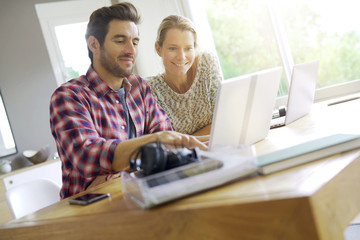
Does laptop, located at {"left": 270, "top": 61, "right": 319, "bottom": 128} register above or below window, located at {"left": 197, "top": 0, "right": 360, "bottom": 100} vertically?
below

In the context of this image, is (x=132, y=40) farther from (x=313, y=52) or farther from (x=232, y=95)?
(x=313, y=52)

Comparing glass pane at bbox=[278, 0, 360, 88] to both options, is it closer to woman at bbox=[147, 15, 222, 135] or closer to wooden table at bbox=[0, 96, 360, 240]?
woman at bbox=[147, 15, 222, 135]

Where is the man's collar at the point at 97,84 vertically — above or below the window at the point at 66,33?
below

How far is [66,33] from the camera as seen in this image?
4.48 metres

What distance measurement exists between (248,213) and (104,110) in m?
1.05

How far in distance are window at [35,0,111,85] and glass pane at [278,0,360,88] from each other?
88.8 inches

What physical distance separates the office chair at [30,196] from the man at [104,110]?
0.44 metres

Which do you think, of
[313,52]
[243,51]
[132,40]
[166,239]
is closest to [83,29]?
[243,51]

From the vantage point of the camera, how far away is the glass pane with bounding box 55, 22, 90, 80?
445cm

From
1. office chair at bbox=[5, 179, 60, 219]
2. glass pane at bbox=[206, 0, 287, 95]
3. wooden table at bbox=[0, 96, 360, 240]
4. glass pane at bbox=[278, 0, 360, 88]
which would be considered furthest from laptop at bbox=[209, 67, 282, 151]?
glass pane at bbox=[206, 0, 287, 95]

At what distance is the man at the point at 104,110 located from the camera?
129 cm

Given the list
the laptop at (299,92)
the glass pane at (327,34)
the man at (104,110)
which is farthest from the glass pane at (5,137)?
the laptop at (299,92)

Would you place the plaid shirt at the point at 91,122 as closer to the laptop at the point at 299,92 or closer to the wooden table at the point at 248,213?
the wooden table at the point at 248,213

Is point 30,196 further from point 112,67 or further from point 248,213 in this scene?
point 248,213
